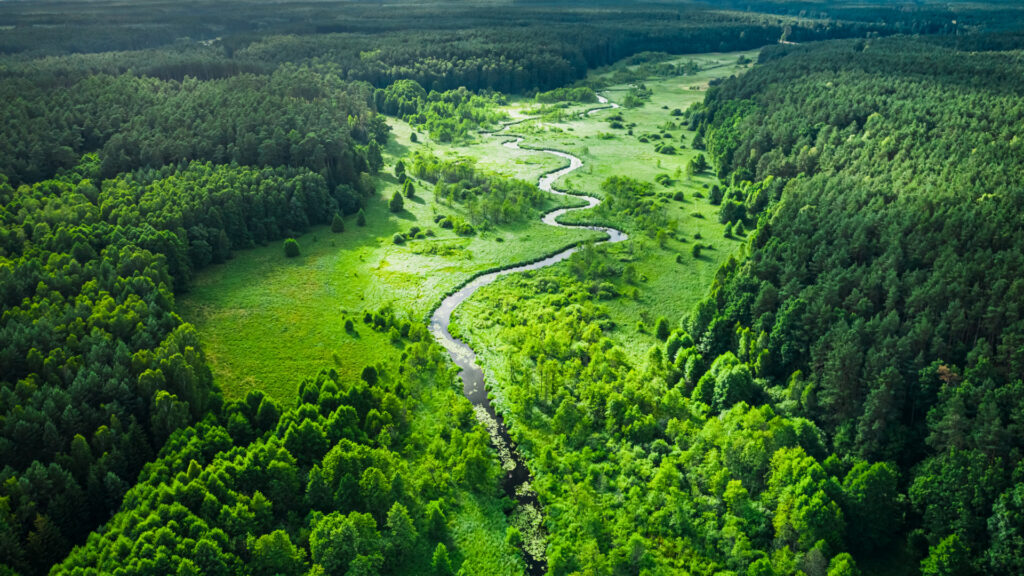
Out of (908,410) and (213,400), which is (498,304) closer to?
(213,400)

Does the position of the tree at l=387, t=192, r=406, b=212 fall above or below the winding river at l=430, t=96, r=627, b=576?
above

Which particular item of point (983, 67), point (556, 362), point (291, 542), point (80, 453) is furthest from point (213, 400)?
point (983, 67)

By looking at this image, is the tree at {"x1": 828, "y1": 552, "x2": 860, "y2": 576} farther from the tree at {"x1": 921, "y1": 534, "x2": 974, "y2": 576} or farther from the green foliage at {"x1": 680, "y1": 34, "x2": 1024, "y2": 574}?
the tree at {"x1": 921, "y1": 534, "x2": 974, "y2": 576}

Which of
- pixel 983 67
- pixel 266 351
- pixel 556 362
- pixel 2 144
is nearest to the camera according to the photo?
pixel 556 362

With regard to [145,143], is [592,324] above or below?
below

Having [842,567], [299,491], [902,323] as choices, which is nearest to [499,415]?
[299,491]

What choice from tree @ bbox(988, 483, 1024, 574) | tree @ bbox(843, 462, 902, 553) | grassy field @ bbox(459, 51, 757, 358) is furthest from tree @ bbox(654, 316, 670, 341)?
tree @ bbox(988, 483, 1024, 574)

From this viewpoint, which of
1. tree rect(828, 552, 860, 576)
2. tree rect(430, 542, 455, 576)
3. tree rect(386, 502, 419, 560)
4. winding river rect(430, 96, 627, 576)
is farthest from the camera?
winding river rect(430, 96, 627, 576)
